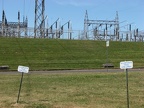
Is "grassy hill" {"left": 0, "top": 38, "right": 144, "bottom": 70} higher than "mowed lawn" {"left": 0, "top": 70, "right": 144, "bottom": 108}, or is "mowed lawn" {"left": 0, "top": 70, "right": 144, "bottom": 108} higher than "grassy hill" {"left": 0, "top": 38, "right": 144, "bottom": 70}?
"grassy hill" {"left": 0, "top": 38, "right": 144, "bottom": 70}

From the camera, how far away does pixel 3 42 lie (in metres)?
46.0

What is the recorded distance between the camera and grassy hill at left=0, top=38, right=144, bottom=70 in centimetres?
3591

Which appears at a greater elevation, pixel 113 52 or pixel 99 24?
pixel 99 24

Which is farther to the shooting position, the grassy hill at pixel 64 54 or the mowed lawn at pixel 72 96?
the grassy hill at pixel 64 54

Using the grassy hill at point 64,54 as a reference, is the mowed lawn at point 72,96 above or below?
below

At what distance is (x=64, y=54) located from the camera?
42000mm

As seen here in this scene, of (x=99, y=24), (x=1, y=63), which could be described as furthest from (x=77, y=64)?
(x=99, y=24)

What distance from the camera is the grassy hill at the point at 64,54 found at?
35.9m

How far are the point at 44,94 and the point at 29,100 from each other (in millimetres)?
1424

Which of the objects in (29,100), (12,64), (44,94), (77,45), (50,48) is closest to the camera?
(29,100)

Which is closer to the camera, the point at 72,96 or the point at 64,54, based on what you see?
the point at 72,96

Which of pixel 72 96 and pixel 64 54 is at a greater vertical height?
pixel 64 54

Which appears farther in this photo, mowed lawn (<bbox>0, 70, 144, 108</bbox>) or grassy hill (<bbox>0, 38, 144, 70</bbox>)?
grassy hill (<bbox>0, 38, 144, 70</bbox>)

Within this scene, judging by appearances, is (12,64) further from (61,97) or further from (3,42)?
(61,97)
